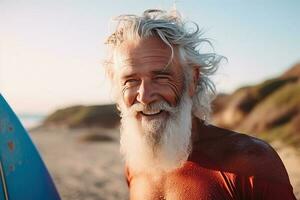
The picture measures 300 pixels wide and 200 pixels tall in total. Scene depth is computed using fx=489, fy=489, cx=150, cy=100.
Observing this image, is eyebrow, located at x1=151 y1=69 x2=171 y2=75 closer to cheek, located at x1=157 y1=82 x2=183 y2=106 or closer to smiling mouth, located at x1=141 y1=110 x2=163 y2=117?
cheek, located at x1=157 y1=82 x2=183 y2=106

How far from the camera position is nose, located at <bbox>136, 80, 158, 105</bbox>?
2.64 metres

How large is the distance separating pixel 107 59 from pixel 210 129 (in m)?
0.87

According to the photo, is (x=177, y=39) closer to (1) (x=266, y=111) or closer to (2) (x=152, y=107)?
(2) (x=152, y=107)

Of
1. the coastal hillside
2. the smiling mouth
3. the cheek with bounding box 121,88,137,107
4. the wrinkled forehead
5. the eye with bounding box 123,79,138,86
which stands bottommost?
the coastal hillside

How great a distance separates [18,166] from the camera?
3.29 metres

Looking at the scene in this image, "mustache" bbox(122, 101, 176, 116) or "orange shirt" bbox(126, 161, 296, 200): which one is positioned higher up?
"mustache" bbox(122, 101, 176, 116)

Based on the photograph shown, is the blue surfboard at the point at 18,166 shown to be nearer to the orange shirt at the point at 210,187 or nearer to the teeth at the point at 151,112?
Answer: the orange shirt at the point at 210,187

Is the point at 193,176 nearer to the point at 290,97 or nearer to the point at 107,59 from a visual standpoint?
the point at 107,59

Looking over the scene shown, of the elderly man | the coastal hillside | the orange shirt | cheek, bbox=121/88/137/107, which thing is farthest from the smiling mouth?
the coastal hillside

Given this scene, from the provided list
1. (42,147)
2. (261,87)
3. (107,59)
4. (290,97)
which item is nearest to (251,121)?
(290,97)

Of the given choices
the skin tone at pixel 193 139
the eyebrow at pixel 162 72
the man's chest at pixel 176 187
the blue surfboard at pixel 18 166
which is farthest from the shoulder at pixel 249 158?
the blue surfboard at pixel 18 166

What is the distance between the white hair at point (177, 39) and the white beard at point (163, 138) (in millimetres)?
198

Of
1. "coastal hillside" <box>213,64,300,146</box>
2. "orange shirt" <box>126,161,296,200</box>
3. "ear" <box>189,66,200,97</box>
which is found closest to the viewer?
"orange shirt" <box>126,161,296,200</box>

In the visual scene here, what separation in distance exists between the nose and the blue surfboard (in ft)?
3.60
